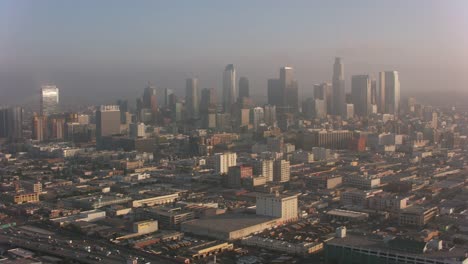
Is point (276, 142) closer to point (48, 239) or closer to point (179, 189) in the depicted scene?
point (179, 189)

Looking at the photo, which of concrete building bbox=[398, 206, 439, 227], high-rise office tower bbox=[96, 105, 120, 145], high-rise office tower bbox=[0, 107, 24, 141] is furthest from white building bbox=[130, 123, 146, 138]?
concrete building bbox=[398, 206, 439, 227]

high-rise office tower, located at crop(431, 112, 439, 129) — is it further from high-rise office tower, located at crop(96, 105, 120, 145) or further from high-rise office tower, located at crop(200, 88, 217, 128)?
high-rise office tower, located at crop(96, 105, 120, 145)

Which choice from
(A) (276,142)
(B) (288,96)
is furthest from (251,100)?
(A) (276,142)

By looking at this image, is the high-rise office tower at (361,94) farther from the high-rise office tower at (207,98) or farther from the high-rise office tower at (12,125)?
the high-rise office tower at (12,125)

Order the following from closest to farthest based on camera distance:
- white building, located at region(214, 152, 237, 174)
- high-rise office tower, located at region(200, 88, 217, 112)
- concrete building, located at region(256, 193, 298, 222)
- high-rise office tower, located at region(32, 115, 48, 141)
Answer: concrete building, located at region(256, 193, 298, 222) → white building, located at region(214, 152, 237, 174) → high-rise office tower, located at region(32, 115, 48, 141) → high-rise office tower, located at region(200, 88, 217, 112)

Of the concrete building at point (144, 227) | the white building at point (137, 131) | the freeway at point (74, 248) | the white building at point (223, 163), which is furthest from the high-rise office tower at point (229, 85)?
the freeway at point (74, 248)

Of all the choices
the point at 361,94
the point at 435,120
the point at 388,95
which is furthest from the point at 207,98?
the point at 435,120
